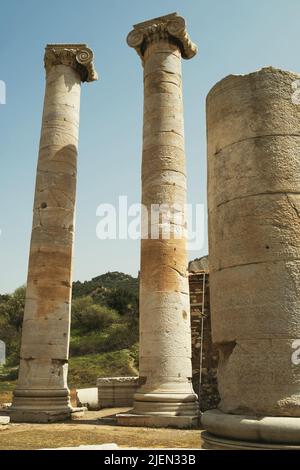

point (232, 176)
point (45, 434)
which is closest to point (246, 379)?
point (232, 176)

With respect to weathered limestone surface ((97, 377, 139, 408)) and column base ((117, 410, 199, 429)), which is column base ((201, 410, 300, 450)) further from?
weathered limestone surface ((97, 377, 139, 408))

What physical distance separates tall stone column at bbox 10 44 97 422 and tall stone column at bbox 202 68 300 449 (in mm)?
11462

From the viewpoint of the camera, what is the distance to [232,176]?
6383mm

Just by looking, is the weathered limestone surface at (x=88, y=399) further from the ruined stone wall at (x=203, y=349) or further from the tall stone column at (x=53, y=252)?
the tall stone column at (x=53, y=252)

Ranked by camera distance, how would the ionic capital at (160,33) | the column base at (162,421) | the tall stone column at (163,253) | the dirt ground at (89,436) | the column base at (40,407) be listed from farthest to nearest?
the ionic capital at (160,33)
the column base at (40,407)
the tall stone column at (163,253)
the column base at (162,421)
the dirt ground at (89,436)

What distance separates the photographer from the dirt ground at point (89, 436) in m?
10.4

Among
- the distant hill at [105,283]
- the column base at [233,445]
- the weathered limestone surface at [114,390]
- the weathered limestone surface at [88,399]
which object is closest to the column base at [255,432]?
the column base at [233,445]

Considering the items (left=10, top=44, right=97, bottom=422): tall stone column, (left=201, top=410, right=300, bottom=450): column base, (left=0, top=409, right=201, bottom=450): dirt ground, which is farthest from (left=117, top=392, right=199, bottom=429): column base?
(left=201, top=410, right=300, bottom=450): column base

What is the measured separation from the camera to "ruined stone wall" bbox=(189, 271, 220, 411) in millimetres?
19562

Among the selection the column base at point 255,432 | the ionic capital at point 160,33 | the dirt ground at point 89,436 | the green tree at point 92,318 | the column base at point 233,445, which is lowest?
the dirt ground at point 89,436

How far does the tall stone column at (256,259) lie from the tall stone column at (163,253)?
8666mm

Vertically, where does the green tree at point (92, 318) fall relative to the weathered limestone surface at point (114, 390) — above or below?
above

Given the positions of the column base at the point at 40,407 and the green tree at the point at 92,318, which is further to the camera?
the green tree at the point at 92,318

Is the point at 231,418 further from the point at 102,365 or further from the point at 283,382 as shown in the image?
the point at 102,365
